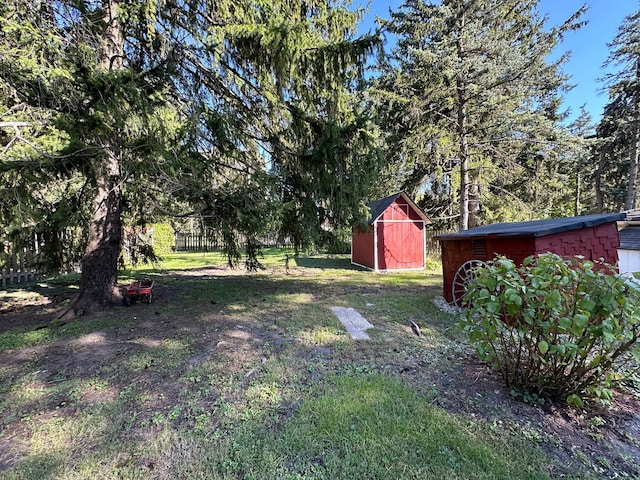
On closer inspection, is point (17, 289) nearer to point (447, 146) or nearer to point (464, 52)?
point (447, 146)

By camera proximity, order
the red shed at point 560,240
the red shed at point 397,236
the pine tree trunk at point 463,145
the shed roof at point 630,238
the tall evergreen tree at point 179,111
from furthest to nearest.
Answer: the red shed at point 397,236
the pine tree trunk at point 463,145
the shed roof at point 630,238
the red shed at point 560,240
the tall evergreen tree at point 179,111

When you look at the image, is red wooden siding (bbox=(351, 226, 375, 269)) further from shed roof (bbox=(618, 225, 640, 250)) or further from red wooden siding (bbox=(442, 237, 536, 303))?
shed roof (bbox=(618, 225, 640, 250))

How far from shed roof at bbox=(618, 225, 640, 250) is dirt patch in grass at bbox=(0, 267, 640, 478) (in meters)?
4.20

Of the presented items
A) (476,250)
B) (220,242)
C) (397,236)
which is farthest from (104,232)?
(397,236)

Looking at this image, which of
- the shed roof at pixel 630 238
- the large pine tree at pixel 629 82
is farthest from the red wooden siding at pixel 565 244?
the large pine tree at pixel 629 82

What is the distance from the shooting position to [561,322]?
2.07 meters

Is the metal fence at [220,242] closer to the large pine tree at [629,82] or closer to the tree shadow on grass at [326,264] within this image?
the tree shadow on grass at [326,264]

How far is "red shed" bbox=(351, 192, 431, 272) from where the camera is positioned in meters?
12.2

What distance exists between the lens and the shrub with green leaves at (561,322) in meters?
2.01

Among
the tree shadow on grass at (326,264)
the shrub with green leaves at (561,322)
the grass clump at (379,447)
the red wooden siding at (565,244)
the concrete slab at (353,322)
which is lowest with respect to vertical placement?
the grass clump at (379,447)

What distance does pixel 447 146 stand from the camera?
11219 mm

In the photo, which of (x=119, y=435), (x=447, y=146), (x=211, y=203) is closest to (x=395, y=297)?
(x=211, y=203)

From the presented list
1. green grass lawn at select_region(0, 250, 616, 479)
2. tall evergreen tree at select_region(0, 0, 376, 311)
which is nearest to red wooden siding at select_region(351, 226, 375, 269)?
tall evergreen tree at select_region(0, 0, 376, 311)

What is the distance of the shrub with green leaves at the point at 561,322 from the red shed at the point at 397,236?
956cm
